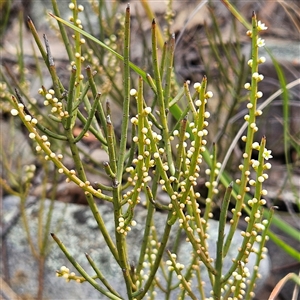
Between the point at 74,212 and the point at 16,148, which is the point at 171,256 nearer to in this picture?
the point at 74,212

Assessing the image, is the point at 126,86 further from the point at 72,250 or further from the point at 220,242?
the point at 72,250

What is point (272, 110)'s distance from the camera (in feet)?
7.47

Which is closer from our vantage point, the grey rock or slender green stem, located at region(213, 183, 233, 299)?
slender green stem, located at region(213, 183, 233, 299)

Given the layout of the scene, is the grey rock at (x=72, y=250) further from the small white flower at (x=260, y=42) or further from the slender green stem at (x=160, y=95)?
the small white flower at (x=260, y=42)

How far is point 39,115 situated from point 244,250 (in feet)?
3.25

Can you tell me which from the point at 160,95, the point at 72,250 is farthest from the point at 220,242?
the point at 72,250

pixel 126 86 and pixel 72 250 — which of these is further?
pixel 72 250

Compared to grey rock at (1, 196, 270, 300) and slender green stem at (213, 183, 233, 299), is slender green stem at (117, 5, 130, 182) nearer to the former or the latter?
slender green stem at (213, 183, 233, 299)

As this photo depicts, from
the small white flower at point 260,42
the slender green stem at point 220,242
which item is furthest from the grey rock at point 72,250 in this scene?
the small white flower at point 260,42

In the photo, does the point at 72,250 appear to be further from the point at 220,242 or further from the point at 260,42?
the point at 260,42

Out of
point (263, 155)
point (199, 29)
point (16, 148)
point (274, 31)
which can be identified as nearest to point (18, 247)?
point (16, 148)

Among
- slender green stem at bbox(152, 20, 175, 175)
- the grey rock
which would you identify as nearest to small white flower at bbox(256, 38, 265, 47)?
slender green stem at bbox(152, 20, 175, 175)

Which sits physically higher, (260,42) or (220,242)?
(260,42)

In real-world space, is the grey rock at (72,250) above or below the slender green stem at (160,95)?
below
